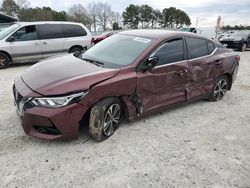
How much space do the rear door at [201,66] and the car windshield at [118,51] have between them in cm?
107

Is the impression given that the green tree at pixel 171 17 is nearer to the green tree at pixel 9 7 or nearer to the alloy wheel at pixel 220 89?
the green tree at pixel 9 7

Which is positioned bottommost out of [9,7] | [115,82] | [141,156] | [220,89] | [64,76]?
[141,156]

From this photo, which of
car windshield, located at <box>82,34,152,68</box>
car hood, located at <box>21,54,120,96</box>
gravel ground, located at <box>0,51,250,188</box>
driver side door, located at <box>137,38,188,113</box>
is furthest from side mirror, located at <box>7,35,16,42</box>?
driver side door, located at <box>137,38,188,113</box>

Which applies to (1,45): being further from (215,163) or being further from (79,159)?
(215,163)

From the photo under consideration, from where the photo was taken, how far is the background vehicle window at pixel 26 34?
8.96 m

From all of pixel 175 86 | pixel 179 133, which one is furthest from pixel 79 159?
pixel 175 86

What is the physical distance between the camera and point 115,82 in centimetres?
360

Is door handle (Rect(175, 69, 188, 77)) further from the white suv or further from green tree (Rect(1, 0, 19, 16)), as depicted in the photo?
green tree (Rect(1, 0, 19, 16))

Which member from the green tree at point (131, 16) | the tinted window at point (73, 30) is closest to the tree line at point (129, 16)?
the green tree at point (131, 16)

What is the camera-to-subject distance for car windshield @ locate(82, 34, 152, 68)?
157 inches

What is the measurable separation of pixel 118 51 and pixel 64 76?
1.20 metres

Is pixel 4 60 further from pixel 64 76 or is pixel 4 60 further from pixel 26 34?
pixel 64 76

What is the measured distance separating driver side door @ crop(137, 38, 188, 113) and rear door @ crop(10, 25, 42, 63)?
250 inches

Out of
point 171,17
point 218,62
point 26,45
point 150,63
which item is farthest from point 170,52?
point 171,17
